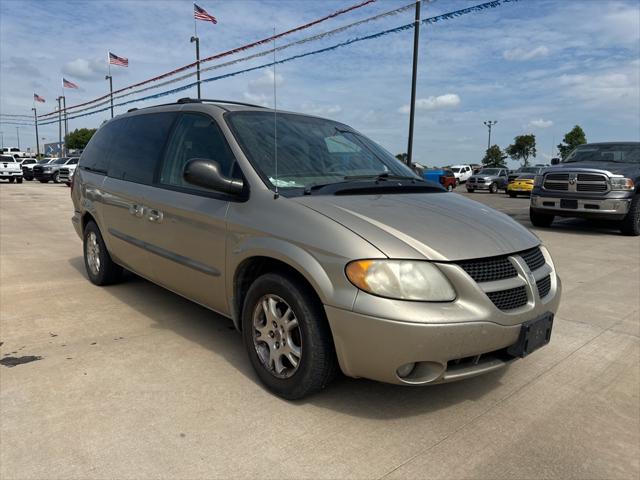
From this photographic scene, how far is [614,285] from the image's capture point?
554 centimetres

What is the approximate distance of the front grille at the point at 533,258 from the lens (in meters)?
2.76

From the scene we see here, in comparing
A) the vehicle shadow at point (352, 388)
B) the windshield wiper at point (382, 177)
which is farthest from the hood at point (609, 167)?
the vehicle shadow at point (352, 388)

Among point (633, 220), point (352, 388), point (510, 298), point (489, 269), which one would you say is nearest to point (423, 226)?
point (489, 269)

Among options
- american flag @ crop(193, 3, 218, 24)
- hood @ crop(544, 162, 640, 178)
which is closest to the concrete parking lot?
hood @ crop(544, 162, 640, 178)

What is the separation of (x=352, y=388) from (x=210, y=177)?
151cm

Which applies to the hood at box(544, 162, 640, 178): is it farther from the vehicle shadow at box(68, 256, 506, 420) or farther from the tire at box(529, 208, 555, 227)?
the vehicle shadow at box(68, 256, 506, 420)

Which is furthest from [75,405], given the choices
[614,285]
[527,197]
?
[527,197]

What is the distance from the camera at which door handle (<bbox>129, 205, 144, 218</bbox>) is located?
12.9 feet

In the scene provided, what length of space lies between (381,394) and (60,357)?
213 centimetres

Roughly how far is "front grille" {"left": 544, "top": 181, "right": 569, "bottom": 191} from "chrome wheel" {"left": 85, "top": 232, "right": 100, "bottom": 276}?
8409mm

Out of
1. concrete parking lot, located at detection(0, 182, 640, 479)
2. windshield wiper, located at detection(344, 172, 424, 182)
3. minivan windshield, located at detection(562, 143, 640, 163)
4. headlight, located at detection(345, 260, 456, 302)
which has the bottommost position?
concrete parking lot, located at detection(0, 182, 640, 479)

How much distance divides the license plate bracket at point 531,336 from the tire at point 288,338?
0.93 metres

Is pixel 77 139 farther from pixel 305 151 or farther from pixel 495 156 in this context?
pixel 305 151

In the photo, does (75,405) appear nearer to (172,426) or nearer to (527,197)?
(172,426)
